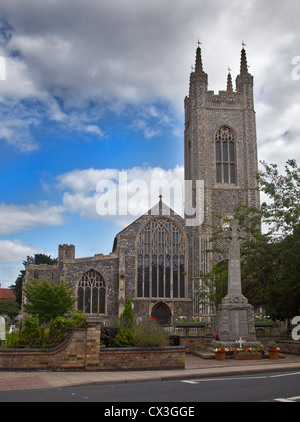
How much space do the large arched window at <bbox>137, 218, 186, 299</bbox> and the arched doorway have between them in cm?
87

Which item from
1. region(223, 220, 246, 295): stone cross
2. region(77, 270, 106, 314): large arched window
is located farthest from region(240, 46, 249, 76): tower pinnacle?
region(223, 220, 246, 295): stone cross

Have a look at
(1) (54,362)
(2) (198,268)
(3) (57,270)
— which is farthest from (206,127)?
(1) (54,362)

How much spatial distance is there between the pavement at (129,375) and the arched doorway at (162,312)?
23722 mm

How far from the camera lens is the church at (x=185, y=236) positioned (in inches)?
1494

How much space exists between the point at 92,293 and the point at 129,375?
2700 cm

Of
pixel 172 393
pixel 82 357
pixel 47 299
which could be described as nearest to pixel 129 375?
pixel 82 357

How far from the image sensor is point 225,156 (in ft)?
139

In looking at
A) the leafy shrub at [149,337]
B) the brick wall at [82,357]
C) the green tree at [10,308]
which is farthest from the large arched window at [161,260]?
the green tree at [10,308]

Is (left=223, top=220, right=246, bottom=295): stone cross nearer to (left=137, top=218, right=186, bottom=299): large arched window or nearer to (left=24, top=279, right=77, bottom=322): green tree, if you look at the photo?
(left=24, top=279, right=77, bottom=322): green tree

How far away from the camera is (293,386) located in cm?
938

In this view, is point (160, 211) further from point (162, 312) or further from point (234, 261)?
point (234, 261)

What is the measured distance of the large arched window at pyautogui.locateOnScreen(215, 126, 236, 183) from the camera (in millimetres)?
41750

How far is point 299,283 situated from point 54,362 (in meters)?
11.0
